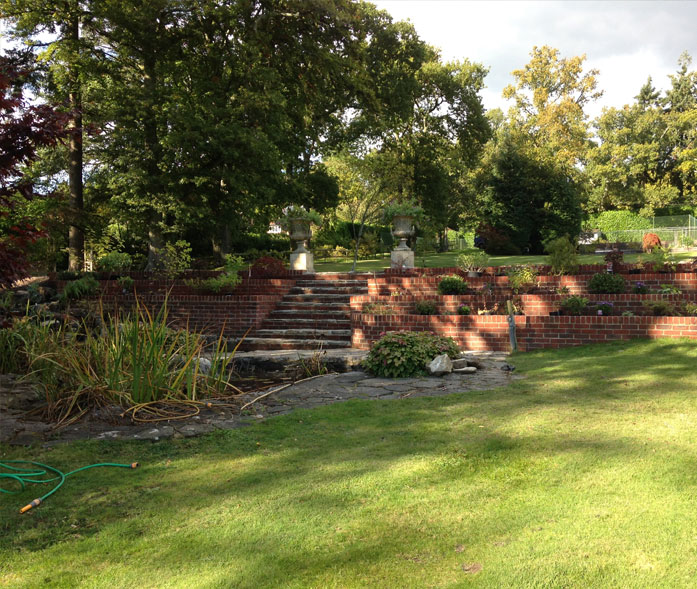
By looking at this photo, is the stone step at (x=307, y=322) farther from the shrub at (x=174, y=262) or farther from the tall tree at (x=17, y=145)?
the tall tree at (x=17, y=145)

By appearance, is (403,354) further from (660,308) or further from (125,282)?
(125,282)

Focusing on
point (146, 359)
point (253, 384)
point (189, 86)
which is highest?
point (189, 86)

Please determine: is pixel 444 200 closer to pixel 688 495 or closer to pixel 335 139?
pixel 335 139

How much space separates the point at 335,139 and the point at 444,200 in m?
6.84

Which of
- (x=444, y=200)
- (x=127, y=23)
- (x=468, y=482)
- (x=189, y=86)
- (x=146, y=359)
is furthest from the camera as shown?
(x=444, y=200)

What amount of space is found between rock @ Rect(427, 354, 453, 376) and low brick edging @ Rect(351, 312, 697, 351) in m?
2.01

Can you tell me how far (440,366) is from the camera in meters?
6.48

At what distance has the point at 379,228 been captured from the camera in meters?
30.2

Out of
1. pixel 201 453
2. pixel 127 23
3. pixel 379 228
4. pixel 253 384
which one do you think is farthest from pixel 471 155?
Answer: pixel 201 453

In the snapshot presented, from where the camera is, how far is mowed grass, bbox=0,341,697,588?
218 cm

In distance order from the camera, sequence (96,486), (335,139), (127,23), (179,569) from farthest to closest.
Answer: (335,139)
(127,23)
(96,486)
(179,569)

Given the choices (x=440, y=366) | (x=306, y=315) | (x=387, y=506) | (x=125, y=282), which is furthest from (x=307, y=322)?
(x=387, y=506)

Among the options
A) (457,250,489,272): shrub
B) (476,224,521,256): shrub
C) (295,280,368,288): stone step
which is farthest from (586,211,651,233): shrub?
(295,280,368,288): stone step

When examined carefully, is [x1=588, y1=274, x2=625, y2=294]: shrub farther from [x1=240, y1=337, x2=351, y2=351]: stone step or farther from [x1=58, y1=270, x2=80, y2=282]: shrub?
[x1=58, y1=270, x2=80, y2=282]: shrub
